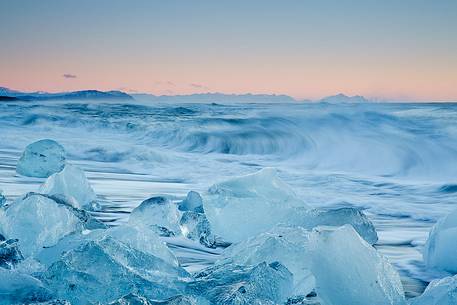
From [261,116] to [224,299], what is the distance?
16903 millimetres

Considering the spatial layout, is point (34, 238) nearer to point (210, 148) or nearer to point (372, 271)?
point (372, 271)

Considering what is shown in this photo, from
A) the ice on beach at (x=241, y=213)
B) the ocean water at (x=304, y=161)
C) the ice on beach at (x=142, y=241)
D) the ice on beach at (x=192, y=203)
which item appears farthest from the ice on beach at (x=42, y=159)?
the ice on beach at (x=142, y=241)

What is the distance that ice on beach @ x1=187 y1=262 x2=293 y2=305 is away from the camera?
5.28 ft

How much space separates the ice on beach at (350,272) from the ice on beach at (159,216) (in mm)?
1351

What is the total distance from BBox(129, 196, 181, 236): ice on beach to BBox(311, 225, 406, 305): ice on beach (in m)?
1.35

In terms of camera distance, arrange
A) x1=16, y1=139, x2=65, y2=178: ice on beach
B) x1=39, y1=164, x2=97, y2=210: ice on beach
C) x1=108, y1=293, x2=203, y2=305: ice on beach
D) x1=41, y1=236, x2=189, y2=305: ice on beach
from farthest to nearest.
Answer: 1. x1=16, y1=139, x2=65, y2=178: ice on beach
2. x1=39, y1=164, x2=97, y2=210: ice on beach
3. x1=41, y1=236, x2=189, y2=305: ice on beach
4. x1=108, y1=293, x2=203, y2=305: ice on beach

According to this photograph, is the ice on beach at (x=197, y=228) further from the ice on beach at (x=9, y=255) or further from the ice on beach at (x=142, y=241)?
the ice on beach at (x=9, y=255)

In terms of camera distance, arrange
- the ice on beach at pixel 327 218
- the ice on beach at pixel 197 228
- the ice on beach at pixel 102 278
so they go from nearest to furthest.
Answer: the ice on beach at pixel 102 278 → the ice on beach at pixel 327 218 → the ice on beach at pixel 197 228

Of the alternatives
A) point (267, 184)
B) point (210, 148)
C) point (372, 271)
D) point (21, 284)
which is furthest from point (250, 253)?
point (210, 148)

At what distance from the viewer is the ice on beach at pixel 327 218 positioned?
2850 millimetres

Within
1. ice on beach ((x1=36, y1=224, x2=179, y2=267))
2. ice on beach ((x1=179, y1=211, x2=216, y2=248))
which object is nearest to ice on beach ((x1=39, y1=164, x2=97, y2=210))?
ice on beach ((x1=179, y1=211, x2=216, y2=248))

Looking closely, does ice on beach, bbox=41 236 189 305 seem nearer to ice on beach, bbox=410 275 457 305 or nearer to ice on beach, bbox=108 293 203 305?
ice on beach, bbox=108 293 203 305

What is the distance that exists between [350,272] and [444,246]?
0.88m

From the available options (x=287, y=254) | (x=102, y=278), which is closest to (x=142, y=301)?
(x=102, y=278)
